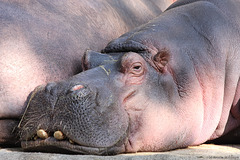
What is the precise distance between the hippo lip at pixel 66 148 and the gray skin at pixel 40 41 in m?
0.37

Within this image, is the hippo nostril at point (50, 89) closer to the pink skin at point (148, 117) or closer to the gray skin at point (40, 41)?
the gray skin at point (40, 41)

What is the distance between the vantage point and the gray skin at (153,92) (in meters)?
2.89

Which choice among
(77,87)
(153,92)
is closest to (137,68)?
(153,92)

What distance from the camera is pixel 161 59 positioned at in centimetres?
331

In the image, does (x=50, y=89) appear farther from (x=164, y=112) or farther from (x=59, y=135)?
(x=164, y=112)

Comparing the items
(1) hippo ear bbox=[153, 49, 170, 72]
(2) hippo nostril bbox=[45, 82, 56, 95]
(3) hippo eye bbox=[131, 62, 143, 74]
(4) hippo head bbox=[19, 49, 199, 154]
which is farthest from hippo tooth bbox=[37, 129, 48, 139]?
(1) hippo ear bbox=[153, 49, 170, 72]

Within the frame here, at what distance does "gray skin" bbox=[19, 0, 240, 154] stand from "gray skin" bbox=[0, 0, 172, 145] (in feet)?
0.50

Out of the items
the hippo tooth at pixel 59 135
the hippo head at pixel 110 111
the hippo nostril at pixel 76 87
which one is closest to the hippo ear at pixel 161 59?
the hippo head at pixel 110 111

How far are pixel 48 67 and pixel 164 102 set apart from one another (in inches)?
34.5

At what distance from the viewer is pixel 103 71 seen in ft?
10.3

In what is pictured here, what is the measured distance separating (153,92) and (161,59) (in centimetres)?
28

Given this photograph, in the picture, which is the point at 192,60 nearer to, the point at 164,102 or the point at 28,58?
the point at 164,102

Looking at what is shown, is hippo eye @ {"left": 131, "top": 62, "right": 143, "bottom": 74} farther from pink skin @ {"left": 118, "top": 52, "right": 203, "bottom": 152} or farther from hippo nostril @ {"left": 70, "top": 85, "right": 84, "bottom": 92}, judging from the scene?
hippo nostril @ {"left": 70, "top": 85, "right": 84, "bottom": 92}

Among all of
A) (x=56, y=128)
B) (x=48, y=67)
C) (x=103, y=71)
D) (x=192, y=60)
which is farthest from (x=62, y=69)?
(x=192, y=60)
